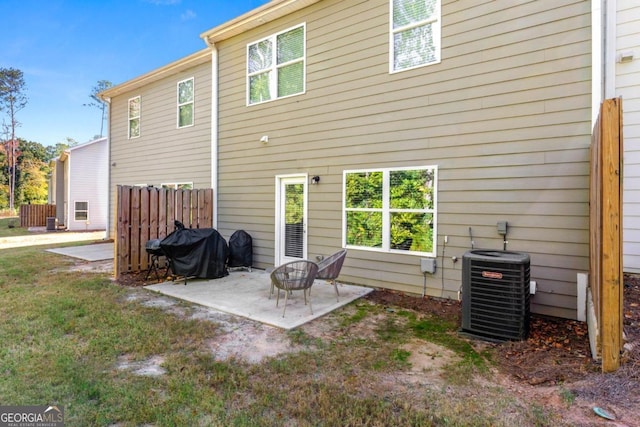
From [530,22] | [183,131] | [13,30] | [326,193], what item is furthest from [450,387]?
[13,30]

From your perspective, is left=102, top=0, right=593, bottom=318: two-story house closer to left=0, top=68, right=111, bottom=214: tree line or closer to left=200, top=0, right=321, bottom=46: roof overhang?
left=200, top=0, right=321, bottom=46: roof overhang

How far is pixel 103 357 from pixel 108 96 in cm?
1244

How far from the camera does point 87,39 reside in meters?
21.6

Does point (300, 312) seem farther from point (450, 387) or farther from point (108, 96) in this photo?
point (108, 96)

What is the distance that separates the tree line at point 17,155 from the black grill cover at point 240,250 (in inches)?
913

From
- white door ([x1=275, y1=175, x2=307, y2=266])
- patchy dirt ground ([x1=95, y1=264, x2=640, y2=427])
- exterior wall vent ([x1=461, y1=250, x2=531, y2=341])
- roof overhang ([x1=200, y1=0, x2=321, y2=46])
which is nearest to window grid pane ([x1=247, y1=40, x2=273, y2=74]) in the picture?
roof overhang ([x1=200, y1=0, x2=321, y2=46])

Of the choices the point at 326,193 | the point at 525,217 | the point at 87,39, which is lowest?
the point at 525,217

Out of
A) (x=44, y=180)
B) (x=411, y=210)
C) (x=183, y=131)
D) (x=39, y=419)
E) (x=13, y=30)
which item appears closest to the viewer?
(x=39, y=419)

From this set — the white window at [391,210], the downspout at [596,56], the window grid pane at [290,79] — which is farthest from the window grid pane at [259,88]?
the downspout at [596,56]

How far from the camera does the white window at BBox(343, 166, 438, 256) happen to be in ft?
17.2

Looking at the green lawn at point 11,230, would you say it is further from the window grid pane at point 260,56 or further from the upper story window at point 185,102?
the window grid pane at point 260,56

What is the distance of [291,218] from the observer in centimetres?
709

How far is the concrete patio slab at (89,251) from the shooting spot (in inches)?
355

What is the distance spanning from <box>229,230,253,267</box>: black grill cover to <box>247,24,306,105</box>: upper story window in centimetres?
318
